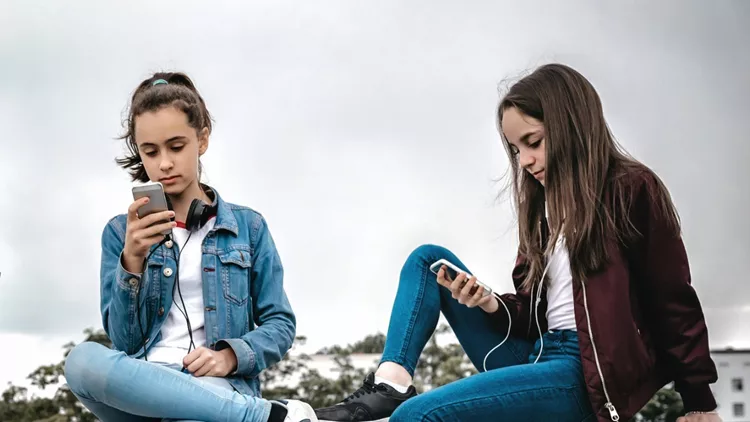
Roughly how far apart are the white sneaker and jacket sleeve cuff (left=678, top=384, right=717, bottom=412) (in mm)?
1275

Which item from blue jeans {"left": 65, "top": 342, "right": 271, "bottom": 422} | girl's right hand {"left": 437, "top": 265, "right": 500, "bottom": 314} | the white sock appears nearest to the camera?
blue jeans {"left": 65, "top": 342, "right": 271, "bottom": 422}

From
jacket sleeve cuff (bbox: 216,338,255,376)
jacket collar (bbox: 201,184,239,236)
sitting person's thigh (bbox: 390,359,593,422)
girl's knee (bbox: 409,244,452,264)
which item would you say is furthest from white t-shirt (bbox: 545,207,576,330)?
jacket collar (bbox: 201,184,239,236)

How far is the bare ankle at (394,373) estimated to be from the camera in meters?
3.13

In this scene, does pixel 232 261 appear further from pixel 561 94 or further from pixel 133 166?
pixel 561 94

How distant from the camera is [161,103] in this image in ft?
10.1

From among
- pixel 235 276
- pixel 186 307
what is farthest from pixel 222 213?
pixel 186 307

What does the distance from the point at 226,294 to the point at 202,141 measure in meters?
0.62

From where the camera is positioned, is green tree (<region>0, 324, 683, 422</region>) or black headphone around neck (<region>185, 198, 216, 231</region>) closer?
black headphone around neck (<region>185, 198, 216, 231</region>)

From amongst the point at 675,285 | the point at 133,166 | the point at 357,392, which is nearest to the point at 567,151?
the point at 675,285

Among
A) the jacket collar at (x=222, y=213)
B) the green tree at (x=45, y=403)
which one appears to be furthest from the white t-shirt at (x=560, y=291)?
the green tree at (x=45, y=403)

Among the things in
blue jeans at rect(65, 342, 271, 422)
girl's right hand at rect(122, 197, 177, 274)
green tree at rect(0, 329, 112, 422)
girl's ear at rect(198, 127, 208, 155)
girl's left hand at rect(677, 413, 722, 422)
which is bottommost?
girl's left hand at rect(677, 413, 722, 422)

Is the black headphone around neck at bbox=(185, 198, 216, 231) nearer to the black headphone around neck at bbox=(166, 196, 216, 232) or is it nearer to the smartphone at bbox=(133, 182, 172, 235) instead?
the black headphone around neck at bbox=(166, 196, 216, 232)

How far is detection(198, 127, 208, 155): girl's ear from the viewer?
3180 mm

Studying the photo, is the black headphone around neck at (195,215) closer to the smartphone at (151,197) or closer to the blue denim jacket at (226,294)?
the blue denim jacket at (226,294)
